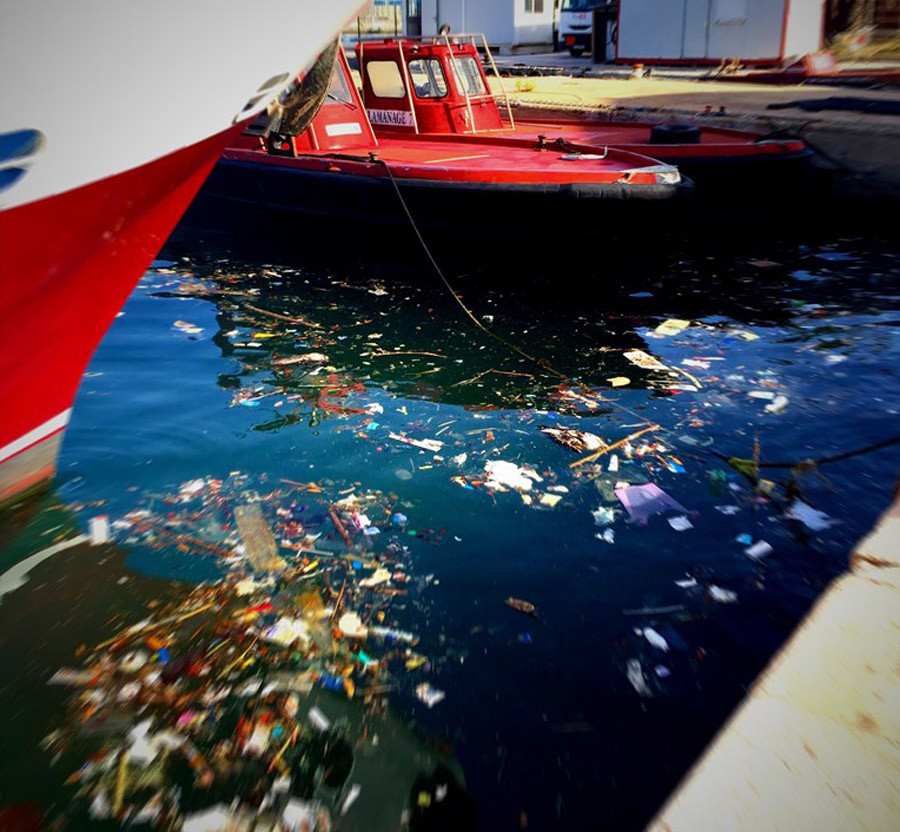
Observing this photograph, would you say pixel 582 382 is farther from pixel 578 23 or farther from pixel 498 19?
pixel 498 19

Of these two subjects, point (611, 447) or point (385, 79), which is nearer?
point (611, 447)

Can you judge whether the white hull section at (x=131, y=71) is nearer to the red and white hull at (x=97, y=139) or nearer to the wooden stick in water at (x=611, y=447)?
the red and white hull at (x=97, y=139)

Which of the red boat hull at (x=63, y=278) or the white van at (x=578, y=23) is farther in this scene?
the white van at (x=578, y=23)

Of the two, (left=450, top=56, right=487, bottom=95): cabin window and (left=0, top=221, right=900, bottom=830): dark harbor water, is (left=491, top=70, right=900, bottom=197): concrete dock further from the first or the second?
(left=450, top=56, right=487, bottom=95): cabin window

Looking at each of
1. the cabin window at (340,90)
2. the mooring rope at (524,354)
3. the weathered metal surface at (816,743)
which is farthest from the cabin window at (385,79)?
the weathered metal surface at (816,743)

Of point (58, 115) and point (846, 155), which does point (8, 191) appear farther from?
point (846, 155)

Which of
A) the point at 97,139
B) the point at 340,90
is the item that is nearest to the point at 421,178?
the point at 340,90

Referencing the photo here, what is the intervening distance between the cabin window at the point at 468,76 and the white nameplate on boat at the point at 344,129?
1471mm

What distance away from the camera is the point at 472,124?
9328 mm

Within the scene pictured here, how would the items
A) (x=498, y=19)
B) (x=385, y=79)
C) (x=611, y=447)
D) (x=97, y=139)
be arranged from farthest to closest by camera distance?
(x=498, y=19) → (x=385, y=79) → (x=611, y=447) → (x=97, y=139)

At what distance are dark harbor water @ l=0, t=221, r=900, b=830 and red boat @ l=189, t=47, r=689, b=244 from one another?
34.9 inches

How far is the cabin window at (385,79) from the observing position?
9312 millimetres

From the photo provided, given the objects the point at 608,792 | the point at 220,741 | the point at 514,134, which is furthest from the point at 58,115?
the point at 514,134

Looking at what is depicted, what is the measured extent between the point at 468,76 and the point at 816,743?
885cm
